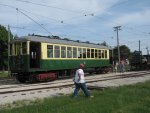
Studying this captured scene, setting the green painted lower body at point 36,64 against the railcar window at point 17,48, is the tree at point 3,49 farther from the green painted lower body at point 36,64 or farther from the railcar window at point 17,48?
the railcar window at point 17,48

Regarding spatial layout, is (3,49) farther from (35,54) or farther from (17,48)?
(35,54)

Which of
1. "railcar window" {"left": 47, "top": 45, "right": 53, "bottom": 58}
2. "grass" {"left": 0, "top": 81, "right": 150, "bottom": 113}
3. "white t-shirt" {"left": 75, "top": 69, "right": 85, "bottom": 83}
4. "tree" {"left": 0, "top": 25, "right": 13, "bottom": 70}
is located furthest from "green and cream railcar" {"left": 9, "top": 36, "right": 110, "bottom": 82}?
"tree" {"left": 0, "top": 25, "right": 13, "bottom": 70}

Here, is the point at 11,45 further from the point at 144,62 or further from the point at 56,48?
the point at 144,62

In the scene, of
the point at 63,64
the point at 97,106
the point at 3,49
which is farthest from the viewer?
the point at 3,49

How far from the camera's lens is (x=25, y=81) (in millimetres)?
26891

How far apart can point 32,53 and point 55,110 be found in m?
15.2

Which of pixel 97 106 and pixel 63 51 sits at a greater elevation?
pixel 63 51

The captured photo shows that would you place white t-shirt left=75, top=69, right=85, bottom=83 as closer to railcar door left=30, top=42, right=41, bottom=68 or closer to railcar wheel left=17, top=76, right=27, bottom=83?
railcar door left=30, top=42, right=41, bottom=68

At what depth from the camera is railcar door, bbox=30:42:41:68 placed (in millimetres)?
25953

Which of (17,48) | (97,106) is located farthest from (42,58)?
(97,106)

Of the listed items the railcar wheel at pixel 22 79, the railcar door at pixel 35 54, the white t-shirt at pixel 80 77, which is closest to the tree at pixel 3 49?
the railcar wheel at pixel 22 79

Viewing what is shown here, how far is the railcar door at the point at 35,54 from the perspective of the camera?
26.0m

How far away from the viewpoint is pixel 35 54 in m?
26.2

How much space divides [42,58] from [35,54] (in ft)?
2.18
